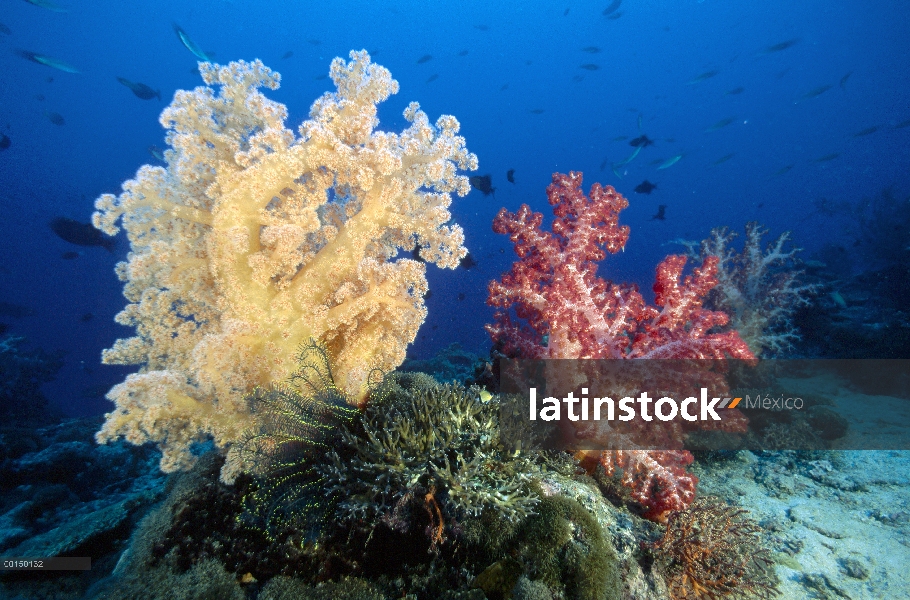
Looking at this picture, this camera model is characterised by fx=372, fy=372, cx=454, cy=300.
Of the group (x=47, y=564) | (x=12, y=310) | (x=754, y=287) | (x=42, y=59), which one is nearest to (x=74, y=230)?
(x=42, y=59)

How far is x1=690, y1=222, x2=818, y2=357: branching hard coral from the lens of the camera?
8219 mm

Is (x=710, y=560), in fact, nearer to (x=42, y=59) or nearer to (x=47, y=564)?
(x=47, y=564)

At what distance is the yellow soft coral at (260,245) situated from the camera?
321 cm

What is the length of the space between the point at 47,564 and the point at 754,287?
1188 cm

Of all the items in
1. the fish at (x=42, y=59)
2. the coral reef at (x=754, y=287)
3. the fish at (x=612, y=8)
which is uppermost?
the fish at (x=612, y=8)

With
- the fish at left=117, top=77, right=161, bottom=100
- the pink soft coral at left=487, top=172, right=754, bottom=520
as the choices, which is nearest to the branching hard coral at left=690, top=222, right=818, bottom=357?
the pink soft coral at left=487, top=172, right=754, bottom=520

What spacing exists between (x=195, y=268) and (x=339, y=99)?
215 cm

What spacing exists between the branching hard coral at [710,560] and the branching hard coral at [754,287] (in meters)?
6.48

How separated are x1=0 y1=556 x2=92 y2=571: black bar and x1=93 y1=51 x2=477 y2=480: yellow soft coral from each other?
44.8 inches

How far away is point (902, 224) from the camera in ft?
54.2

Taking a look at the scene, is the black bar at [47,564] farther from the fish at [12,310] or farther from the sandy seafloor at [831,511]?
the fish at [12,310]

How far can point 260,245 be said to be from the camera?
11.4 ft

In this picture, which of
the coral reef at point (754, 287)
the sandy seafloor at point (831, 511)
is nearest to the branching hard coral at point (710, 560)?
the sandy seafloor at point (831, 511)

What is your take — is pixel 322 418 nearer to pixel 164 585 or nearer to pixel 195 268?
pixel 164 585
